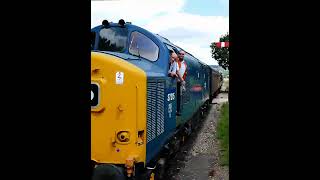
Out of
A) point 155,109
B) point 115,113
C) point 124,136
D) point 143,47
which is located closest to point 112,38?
point 143,47

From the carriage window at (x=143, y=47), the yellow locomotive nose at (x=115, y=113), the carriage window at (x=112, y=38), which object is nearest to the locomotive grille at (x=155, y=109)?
the yellow locomotive nose at (x=115, y=113)

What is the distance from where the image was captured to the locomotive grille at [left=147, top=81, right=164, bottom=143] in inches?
191

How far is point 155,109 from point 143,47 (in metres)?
1.10

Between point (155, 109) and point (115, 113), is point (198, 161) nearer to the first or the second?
point (155, 109)

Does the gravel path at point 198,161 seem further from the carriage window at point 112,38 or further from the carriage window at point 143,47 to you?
the carriage window at point 112,38

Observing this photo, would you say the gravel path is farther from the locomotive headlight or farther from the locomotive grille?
the locomotive headlight

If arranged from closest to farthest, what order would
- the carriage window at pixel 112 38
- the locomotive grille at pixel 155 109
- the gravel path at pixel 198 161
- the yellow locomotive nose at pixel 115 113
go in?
1. the yellow locomotive nose at pixel 115 113
2. the locomotive grille at pixel 155 109
3. the carriage window at pixel 112 38
4. the gravel path at pixel 198 161

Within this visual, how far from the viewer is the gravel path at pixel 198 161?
768 cm

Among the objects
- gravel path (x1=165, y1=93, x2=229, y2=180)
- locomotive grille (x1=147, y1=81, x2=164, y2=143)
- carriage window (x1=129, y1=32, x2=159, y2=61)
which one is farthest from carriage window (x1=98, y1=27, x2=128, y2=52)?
gravel path (x1=165, y1=93, x2=229, y2=180)

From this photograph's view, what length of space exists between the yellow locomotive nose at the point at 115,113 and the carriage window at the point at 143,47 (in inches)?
48.6

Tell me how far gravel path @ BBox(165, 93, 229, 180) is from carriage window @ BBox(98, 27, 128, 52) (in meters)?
2.67

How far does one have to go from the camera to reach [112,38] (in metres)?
5.76
